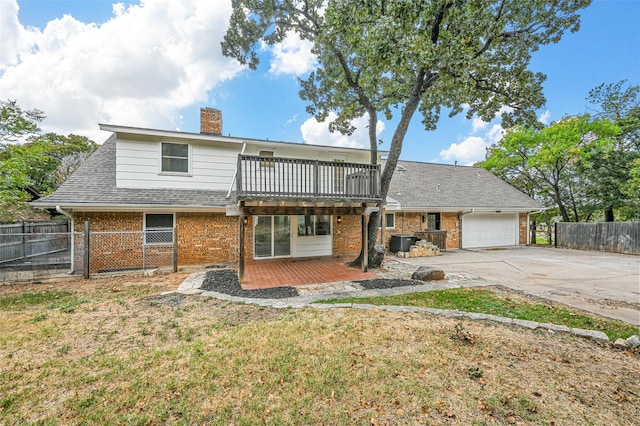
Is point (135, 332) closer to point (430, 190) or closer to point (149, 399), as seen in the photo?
point (149, 399)

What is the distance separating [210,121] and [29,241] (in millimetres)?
7928

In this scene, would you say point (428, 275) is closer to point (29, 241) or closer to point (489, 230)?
point (489, 230)

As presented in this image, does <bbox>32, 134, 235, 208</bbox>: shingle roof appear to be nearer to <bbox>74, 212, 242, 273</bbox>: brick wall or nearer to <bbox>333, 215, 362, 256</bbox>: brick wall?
<bbox>74, 212, 242, 273</bbox>: brick wall

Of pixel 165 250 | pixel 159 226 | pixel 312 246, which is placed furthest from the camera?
pixel 312 246

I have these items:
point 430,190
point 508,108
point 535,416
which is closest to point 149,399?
point 535,416

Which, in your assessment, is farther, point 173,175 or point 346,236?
point 346,236

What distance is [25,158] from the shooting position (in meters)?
7.49

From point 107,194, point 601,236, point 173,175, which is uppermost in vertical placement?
point 173,175

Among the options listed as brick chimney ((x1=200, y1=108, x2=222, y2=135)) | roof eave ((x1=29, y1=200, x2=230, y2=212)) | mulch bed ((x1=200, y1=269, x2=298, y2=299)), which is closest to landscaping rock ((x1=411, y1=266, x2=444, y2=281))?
mulch bed ((x1=200, y1=269, x2=298, y2=299))

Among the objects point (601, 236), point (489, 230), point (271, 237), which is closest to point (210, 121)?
point (271, 237)

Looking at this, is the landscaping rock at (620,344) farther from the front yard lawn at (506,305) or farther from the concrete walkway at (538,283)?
the concrete walkway at (538,283)

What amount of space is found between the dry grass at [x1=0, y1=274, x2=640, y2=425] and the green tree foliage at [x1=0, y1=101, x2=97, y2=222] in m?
4.34

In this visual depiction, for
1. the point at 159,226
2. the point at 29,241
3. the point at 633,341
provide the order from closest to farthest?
1. the point at 633,341
2. the point at 159,226
3. the point at 29,241

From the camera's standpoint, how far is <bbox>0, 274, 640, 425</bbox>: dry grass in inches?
93.0
